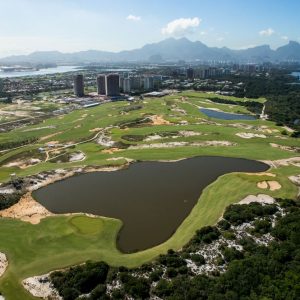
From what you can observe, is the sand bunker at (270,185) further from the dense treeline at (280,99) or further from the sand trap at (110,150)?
the dense treeline at (280,99)

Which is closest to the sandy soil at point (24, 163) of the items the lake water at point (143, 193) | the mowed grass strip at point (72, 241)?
the lake water at point (143, 193)

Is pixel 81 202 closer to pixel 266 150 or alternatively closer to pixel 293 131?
pixel 266 150

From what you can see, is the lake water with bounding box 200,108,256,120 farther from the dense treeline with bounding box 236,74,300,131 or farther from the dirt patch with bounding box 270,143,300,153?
the dirt patch with bounding box 270,143,300,153

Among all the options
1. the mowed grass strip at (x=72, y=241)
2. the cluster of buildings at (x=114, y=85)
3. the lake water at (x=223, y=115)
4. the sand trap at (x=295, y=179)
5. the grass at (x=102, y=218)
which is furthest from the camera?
the cluster of buildings at (x=114, y=85)

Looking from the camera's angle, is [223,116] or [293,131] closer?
[293,131]

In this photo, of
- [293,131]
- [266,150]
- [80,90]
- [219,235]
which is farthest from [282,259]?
[80,90]

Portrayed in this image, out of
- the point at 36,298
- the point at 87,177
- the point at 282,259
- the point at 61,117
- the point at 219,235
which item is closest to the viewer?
the point at 36,298
